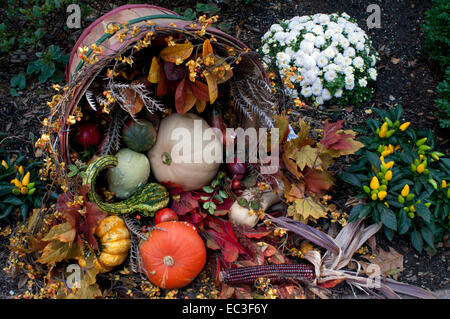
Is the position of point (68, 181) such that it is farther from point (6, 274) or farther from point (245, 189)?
point (245, 189)

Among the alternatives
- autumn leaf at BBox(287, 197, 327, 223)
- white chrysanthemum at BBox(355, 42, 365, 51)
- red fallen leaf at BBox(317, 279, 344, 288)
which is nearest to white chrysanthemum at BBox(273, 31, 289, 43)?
white chrysanthemum at BBox(355, 42, 365, 51)

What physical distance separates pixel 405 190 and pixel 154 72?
62.2 inches

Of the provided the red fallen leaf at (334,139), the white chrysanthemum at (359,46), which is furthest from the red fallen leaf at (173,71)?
the white chrysanthemum at (359,46)

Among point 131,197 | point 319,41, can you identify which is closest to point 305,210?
point 131,197

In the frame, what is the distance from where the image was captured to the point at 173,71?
2.35 m

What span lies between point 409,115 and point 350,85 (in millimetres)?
525

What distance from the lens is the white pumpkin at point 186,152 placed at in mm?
2541

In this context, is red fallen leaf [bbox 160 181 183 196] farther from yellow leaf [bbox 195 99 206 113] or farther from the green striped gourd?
yellow leaf [bbox 195 99 206 113]

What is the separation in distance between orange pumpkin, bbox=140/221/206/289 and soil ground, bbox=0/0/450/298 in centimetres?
83

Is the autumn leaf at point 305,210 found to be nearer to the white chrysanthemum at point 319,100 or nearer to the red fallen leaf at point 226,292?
the red fallen leaf at point 226,292

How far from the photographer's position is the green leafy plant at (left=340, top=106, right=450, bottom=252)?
7.95ft

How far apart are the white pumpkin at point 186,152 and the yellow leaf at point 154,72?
13.6 inches

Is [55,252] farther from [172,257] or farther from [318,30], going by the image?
[318,30]

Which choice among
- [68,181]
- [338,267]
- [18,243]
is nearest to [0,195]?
[18,243]
